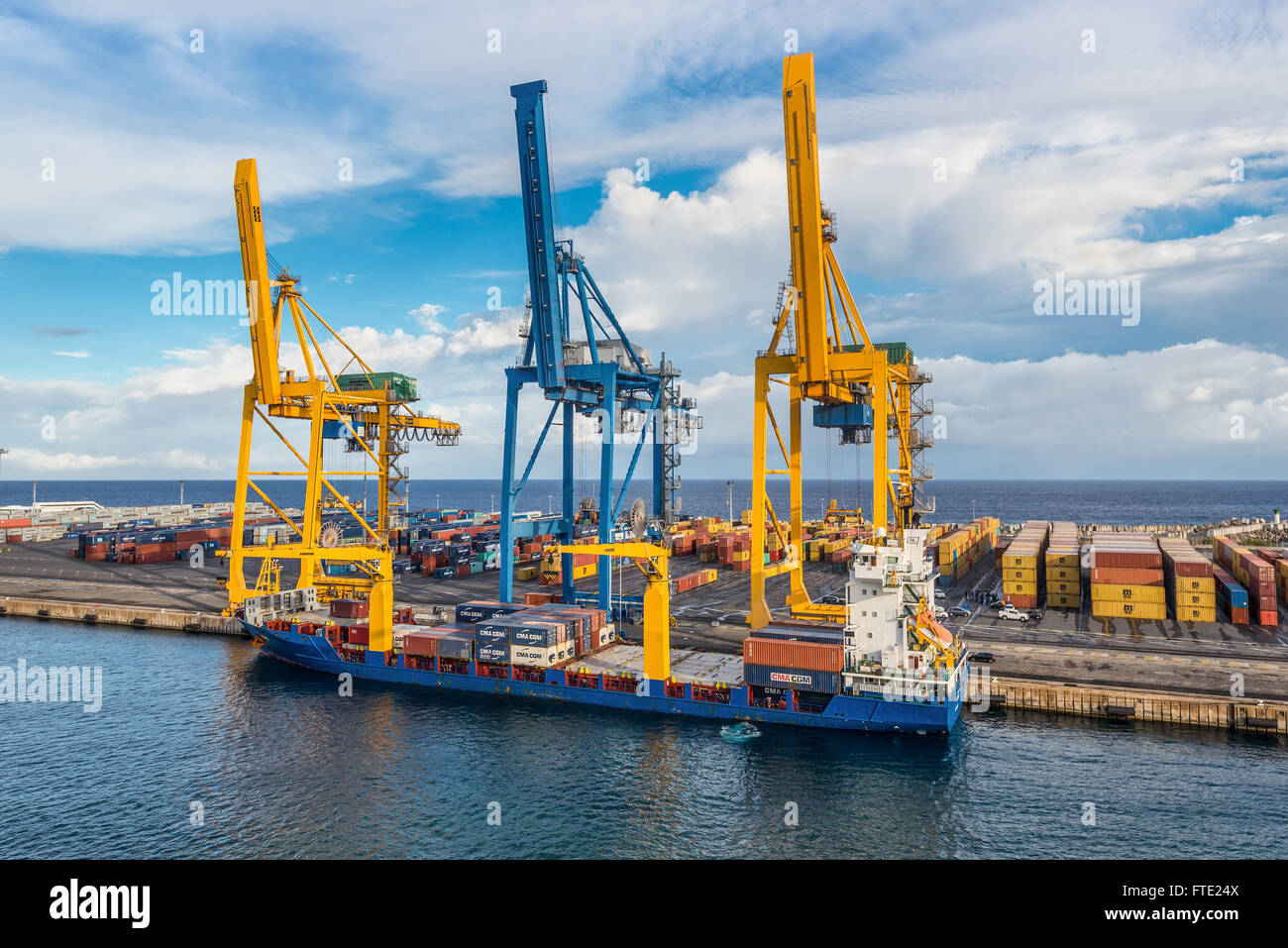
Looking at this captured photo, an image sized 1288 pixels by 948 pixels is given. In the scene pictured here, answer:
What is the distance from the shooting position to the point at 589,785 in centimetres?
3300

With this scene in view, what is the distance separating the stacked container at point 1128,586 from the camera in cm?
5847

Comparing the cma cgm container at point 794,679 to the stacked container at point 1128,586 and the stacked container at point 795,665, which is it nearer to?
the stacked container at point 795,665

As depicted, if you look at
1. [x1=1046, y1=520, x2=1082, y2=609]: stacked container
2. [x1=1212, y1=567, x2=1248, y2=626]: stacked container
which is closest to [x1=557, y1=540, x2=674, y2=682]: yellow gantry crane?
[x1=1046, y1=520, x2=1082, y2=609]: stacked container

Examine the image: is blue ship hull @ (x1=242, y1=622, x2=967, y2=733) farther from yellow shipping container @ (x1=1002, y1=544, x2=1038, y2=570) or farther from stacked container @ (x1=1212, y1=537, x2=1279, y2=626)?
stacked container @ (x1=1212, y1=537, x2=1279, y2=626)

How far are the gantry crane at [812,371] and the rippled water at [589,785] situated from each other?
1349cm

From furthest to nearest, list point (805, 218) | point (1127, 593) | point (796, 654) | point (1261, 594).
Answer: point (1127, 593) < point (1261, 594) < point (805, 218) < point (796, 654)

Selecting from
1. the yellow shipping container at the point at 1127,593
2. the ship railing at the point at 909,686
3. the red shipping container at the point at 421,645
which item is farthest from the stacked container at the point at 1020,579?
the red shipping container at the point at 421,645

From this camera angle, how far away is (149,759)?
35.6m

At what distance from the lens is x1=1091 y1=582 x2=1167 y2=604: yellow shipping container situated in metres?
58.3

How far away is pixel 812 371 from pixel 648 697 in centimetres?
2282

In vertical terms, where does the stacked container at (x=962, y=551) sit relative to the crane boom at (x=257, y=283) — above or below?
below

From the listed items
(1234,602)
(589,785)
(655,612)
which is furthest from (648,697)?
(1234,602)

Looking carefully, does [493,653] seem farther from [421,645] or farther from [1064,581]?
[1064,581]
